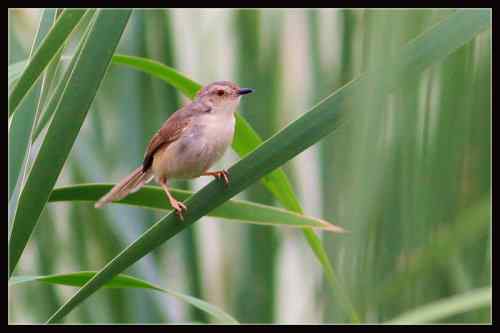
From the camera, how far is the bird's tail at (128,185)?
1.69 meters

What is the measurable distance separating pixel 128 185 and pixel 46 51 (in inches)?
24.4

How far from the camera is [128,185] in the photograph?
188 centimetres

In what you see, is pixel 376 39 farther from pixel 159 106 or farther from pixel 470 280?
pixel 159 106

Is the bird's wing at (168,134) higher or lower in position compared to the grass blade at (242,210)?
higher

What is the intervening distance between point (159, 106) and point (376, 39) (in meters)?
1.80

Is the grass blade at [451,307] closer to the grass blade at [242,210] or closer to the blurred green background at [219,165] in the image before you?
the grass blade at [242,210]

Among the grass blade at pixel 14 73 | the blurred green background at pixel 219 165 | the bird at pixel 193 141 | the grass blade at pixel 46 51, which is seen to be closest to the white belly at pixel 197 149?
the bird at pixel 193 141

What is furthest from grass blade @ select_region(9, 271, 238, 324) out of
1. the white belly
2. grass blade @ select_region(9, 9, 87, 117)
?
the white belly

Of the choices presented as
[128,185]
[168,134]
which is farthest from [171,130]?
[128,185]

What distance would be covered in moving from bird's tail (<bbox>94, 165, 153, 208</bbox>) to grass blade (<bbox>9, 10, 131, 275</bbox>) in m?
0.27

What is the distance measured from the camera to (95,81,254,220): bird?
1978mm

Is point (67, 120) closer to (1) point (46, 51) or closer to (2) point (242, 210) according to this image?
(1) point (46, 51)

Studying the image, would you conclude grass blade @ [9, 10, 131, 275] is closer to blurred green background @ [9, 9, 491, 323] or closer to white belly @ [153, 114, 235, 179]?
white belly @ [153, 114, 235, 179]

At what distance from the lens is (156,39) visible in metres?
2.47
